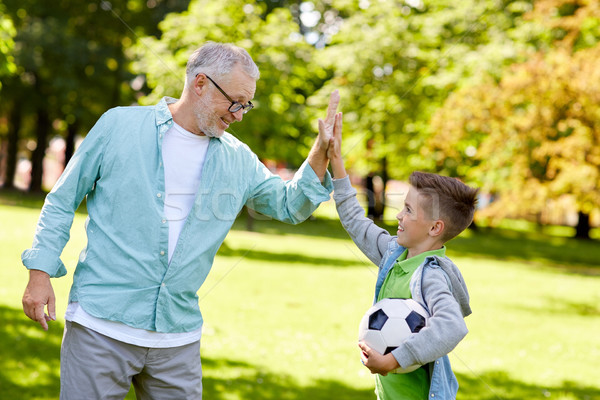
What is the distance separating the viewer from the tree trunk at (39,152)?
30531 millimetres

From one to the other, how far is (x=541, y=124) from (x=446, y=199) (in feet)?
41.5

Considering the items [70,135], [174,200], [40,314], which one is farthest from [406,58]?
[40,314]

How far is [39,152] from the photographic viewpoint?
30.7 m

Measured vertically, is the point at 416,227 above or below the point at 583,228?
above

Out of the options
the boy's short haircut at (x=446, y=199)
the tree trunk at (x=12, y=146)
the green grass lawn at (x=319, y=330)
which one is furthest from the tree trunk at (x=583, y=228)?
the boy's short haircut at (x=446, y=199)

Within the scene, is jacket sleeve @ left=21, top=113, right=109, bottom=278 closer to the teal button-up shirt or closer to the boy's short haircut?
the teal button-up shirt

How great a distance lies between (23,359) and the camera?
18.2ft

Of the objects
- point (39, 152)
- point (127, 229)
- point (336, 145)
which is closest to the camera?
point (127, 229)

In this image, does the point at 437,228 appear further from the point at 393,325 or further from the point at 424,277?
the point at 393,325

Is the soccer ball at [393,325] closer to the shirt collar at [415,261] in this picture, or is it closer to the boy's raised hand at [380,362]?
the boy's raised hand at [380,362]

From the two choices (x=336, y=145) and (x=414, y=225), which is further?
(x=336, y=145)

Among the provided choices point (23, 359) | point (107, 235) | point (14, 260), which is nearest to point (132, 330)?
point (107, 235)

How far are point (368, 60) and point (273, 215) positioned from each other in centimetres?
1968

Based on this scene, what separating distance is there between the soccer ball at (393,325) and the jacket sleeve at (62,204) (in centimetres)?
127
